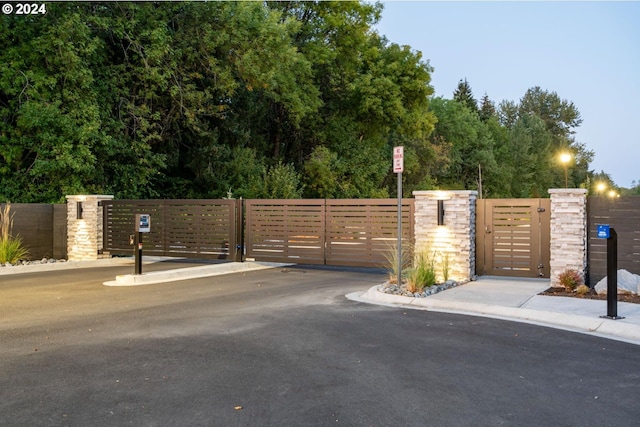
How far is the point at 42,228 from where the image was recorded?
725 inches

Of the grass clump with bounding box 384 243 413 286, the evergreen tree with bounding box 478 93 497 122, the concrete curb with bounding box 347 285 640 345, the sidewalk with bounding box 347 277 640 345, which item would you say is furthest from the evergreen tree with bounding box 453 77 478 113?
A: the concrete curb with bounding box 347 285 640 345

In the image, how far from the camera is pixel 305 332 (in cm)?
770

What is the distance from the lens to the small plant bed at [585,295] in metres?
9.58

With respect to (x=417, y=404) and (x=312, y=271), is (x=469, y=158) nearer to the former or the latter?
(x=312, y=271)

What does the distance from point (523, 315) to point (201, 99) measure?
739 inches

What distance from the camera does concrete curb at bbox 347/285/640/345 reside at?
754cm

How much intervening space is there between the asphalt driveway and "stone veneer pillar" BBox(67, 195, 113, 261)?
866cm

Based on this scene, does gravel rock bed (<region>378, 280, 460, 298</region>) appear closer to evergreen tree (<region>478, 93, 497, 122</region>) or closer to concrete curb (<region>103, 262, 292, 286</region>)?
concrete curb (<region>103, 262, 292, 286</region>)

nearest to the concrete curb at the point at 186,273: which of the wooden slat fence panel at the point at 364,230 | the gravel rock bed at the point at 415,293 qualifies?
the wooden slat fence panel at the point at 364,230

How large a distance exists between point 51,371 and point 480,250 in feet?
32.0

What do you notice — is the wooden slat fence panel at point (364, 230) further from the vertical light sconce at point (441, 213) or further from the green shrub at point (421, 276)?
the green shrub at point (421, 276)

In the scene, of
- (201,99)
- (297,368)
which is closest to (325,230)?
(297,368)

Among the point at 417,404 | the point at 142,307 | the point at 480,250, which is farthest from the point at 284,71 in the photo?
the point at 417,404

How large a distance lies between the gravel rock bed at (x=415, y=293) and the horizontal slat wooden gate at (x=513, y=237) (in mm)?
1607
